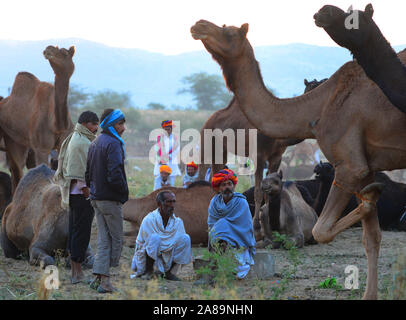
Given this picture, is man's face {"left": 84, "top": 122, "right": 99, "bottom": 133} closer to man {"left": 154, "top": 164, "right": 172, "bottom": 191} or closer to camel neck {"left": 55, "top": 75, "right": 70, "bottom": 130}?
camel neck {"left": 55, "top": 75, "right": 70, "bottom": 130}

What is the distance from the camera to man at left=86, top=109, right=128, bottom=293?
21.9ft

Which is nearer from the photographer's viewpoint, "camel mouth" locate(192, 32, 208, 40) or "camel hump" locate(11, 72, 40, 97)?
"camel mouth" locate(192, 32, 208, 40)

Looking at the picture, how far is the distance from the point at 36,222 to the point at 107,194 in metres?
2.33

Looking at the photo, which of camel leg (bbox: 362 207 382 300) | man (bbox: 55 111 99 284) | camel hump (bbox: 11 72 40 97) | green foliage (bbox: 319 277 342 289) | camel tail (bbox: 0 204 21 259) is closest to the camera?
camel leg (bbox: 362 207 382 300)

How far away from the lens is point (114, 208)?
22.1 ft

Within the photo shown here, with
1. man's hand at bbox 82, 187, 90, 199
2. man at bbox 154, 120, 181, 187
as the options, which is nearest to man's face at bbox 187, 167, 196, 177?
man at bbox 154, 120, 181, 187

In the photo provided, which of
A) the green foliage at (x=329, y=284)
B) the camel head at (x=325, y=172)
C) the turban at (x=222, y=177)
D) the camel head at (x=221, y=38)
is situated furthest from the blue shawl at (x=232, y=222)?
the camel head at (x=325, y=172)

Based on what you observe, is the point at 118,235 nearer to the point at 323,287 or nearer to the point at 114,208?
the point at 114,208

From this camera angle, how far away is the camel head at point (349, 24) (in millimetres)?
5902

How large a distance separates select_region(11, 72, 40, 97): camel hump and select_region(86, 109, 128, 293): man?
278 inches

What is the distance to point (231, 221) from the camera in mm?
7637

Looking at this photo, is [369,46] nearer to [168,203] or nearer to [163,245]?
[168,203]
